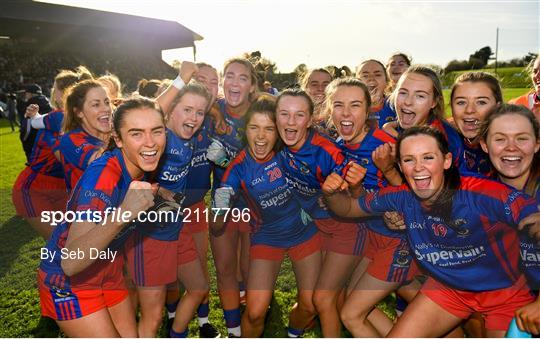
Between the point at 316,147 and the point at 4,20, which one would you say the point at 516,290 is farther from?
the point at 4,20

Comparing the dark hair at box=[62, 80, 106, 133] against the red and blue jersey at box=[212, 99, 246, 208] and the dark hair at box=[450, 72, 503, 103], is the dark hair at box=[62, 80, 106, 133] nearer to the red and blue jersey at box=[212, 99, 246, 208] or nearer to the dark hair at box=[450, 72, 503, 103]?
the red and blue jersey at box=[212, 99, 246, 208]

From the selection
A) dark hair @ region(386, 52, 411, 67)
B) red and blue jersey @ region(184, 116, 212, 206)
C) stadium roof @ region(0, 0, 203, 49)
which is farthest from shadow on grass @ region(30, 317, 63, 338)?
stadium roof @ region(0, 0, 203, 49)

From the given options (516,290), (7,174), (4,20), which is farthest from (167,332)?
(4,20)

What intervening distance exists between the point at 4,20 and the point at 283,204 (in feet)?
125

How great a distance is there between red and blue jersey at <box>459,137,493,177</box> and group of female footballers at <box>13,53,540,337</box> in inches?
0.6

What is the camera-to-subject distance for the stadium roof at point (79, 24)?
33375 mm

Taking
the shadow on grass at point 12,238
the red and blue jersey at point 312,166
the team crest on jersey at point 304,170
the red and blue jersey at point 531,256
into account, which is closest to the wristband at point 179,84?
the red and blue jersey at point 312,166

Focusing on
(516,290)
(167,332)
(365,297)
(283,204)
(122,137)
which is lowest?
(167,332)

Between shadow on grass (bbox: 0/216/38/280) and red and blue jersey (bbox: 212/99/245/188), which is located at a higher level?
red and blue jersey (bbox: 212/99/245/188)

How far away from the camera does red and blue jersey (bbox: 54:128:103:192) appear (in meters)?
3.63

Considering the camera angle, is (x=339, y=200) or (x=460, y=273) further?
(x=339, y=200)

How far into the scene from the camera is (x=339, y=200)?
3.50m

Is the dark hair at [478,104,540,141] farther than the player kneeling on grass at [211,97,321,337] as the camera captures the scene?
No

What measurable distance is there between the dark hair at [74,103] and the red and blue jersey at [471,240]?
305 cm
